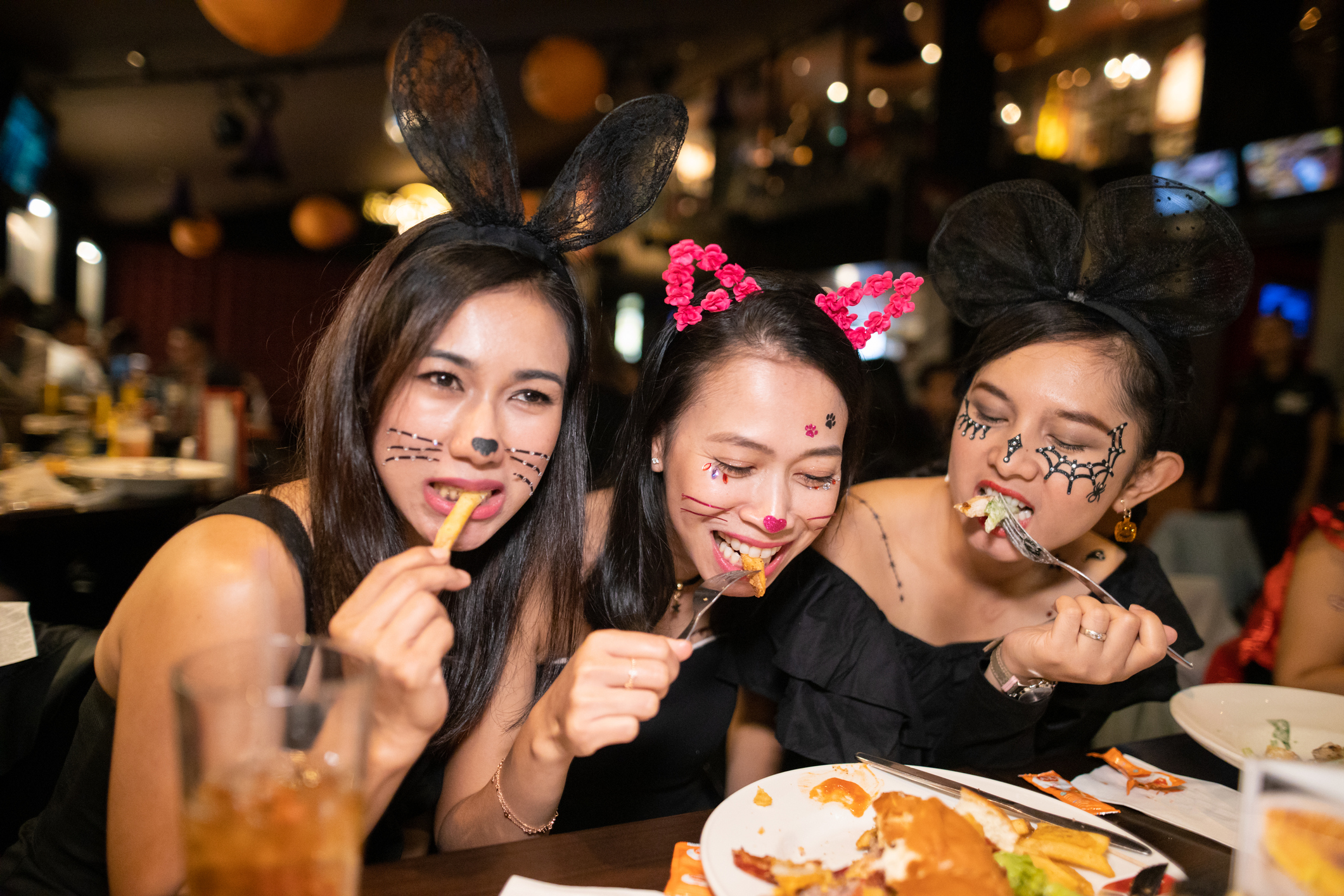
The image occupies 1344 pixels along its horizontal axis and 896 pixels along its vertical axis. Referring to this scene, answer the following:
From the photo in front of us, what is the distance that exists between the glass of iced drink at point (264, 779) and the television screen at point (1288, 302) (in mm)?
10695

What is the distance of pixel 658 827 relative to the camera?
1.17 metres

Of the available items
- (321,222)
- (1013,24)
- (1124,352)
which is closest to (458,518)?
(1124,352)

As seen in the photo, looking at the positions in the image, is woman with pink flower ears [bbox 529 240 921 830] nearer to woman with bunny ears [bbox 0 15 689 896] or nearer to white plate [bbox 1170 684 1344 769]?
woman with bunny ears [bbox 0 15 689 896]

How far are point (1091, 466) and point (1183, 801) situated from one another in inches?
29.1

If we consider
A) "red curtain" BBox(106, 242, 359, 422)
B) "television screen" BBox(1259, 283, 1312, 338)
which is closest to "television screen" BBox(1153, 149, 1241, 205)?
"television screen" BBox(1259, 283, 1312, 338)

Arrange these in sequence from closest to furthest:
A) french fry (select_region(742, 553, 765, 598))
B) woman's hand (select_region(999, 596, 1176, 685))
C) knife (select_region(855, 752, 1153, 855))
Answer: knife (select_region(855, 752, 1153, 855)) → woman's hand (select_region(999, 596, 1176, 685)) → french fry (select_region(742, 553, 765, 598))

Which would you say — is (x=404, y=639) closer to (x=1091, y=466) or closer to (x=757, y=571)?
(x=757, y=571)

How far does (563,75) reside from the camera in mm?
5684

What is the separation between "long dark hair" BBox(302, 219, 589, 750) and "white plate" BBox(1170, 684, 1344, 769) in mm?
1294

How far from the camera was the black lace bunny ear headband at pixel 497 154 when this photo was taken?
1.49m

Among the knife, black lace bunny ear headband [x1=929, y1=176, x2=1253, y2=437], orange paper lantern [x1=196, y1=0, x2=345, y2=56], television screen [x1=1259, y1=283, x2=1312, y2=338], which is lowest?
the knife

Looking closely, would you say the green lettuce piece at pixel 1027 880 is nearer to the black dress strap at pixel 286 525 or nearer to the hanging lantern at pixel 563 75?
the black dress strap at pixel 286 525

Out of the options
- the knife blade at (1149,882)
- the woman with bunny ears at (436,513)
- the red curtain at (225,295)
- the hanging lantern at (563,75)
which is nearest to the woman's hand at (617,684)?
the woman with bunny ears at (436,513)

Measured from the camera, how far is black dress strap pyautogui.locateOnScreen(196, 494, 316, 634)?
55.1 inches
